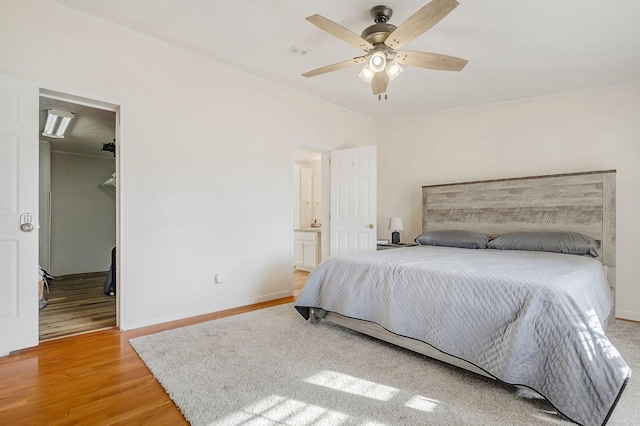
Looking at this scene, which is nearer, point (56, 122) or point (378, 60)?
point (378, 60)

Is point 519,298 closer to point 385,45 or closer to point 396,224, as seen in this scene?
point 385,45

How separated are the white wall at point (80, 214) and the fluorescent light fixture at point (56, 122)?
154cm

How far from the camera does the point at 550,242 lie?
339cm

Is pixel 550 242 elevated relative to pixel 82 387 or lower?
elevated

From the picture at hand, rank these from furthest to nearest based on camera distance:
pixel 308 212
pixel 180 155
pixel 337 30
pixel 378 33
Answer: pixel 308 212 → pixel 180 155 → pixel 378 33 → pixel 337 30

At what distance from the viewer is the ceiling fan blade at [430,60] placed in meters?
2.38

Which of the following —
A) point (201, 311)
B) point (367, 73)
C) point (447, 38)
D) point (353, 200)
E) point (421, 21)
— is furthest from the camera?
point (353, 200)

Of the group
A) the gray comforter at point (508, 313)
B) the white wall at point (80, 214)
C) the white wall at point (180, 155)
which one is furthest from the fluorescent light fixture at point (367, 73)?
the white wall at point (80, 214)

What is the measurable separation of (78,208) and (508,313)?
7.01 metres

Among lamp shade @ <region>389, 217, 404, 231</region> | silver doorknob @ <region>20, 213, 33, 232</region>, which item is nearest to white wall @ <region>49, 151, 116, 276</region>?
silver doorknob @ <region>20, 213, 33, 232</region>

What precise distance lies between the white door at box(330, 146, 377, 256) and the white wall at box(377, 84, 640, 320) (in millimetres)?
903

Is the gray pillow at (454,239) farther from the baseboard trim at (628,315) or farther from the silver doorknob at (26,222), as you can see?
the silver doorknob at (26,222)

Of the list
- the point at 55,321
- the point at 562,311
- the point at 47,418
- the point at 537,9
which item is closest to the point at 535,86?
the point at 537,9

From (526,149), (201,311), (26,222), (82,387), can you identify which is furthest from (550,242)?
(26,222)
